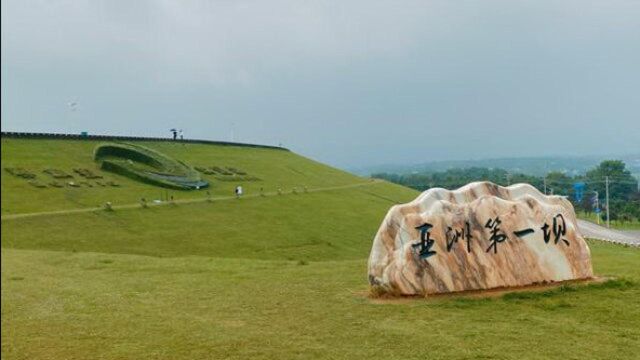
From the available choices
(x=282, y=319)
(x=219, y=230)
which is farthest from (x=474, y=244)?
(x=219, y=230)

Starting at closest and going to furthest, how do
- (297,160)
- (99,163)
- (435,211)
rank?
(435,211), (99,163), (297,160)

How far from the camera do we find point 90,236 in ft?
79.9

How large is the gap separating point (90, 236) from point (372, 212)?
67.0 feet

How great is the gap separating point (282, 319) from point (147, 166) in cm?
3313

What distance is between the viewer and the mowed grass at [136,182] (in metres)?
30.3

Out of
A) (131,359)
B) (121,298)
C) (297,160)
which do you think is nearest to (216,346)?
(131,359)

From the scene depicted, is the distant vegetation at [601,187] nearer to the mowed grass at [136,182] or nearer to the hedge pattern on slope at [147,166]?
the mowed grass at [136,182]

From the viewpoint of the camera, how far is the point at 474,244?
1263 cm

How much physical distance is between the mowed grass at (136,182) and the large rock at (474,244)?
1060 cm

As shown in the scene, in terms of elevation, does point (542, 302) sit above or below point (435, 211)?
below

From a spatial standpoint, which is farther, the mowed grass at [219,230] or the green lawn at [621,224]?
the green lawn at [621,224]

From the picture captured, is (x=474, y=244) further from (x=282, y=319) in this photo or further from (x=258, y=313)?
(x=258, y=313)

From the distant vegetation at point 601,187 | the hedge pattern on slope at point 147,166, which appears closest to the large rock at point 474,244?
the hedge pattern on slope at point 147,166

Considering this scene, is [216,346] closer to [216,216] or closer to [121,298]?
[121,298]
